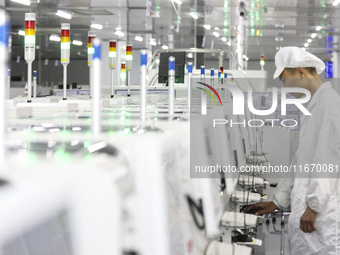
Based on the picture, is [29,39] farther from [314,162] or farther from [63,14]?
[63,14]

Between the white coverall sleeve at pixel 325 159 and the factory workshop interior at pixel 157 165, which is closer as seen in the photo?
the factory workshop interior at pixel 157 165

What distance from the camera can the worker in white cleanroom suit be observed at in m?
2.73

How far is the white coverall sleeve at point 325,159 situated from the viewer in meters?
2.71

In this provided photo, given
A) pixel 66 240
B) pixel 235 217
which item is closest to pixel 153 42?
pixel 235 217

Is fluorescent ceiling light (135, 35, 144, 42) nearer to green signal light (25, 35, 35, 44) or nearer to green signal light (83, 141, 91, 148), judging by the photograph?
green signal light (25, 35, 35, 44)

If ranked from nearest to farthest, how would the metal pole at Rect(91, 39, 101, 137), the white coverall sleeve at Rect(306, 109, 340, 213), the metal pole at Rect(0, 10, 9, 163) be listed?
the metal pole at Rect(0, 10, 9, 163) → the metal pole at Rect(91, 39, 101, 137) → the white coverall sleeve at Rect(306, 109, 340, 213)

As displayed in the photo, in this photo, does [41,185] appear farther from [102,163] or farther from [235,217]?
[235,217]

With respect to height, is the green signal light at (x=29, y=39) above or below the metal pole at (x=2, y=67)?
above

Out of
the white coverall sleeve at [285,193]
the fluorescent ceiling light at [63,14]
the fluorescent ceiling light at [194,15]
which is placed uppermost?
the fluorescent ceiling light at [194,15]

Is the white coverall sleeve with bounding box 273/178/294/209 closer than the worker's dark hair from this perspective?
No

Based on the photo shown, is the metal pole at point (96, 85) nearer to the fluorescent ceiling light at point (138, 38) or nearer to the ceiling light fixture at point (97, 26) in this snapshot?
the ceiling light fixture at point (97, 26)

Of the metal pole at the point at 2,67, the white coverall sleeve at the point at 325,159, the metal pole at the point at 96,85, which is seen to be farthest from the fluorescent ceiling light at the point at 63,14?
the metal pole at the point at 2,67

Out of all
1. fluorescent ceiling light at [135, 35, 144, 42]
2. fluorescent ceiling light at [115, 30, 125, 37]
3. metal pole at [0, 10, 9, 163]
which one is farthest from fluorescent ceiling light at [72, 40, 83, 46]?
metal pole at [0, 10, 9, 163]

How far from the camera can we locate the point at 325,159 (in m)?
2.68
